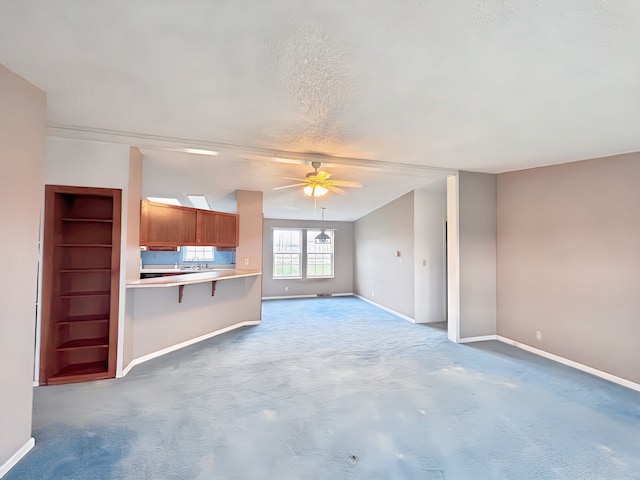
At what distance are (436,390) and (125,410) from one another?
2.80 metres

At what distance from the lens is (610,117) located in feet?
7.83

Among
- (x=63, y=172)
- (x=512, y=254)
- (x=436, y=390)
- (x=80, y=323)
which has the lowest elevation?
(x=436, y=390)

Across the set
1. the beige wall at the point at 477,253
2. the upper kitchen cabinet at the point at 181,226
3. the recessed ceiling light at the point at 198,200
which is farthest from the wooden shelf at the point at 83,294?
the beige wall at the point at 477,253

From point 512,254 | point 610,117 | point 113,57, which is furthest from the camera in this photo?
point 512,254

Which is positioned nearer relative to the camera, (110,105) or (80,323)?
(110,105)

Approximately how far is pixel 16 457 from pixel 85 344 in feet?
4.52

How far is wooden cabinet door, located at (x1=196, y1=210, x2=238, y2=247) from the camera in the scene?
4219mm

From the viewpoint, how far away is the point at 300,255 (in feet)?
27.1

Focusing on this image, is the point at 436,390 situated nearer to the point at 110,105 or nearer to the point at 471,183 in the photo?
the point at 471,183

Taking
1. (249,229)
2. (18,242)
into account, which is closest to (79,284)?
(18,242)

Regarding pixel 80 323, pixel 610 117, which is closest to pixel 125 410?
pixel 80 323

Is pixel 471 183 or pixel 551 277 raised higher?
pixel 471 183

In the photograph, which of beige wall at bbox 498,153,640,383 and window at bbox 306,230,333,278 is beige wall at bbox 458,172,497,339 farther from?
window at bbox 306,230,333,278

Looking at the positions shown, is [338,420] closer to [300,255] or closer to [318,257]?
[300,255]
